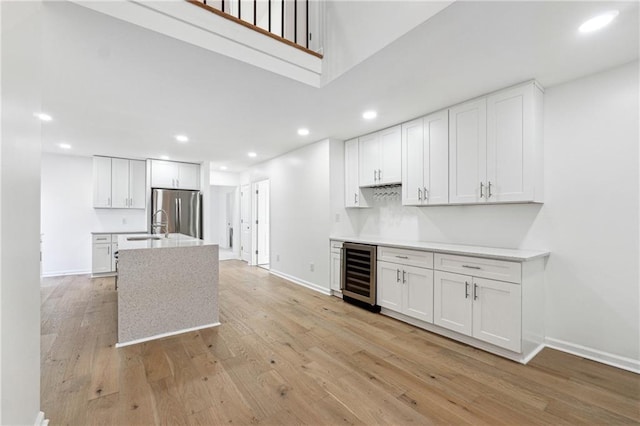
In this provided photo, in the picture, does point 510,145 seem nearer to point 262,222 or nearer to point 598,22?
point 598,22

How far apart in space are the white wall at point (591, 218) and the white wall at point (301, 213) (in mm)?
2488

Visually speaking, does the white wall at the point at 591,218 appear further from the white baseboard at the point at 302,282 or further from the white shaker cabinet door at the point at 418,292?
the white baseboard at the point at 302,282

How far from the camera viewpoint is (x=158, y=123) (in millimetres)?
3787

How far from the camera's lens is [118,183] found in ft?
19.5

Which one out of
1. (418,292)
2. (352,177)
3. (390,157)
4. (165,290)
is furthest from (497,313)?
(165,290)

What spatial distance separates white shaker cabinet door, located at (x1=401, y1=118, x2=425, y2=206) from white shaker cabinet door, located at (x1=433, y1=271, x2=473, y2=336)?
1.00m

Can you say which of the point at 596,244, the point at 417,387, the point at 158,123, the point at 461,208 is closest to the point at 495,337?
the point at 417,387

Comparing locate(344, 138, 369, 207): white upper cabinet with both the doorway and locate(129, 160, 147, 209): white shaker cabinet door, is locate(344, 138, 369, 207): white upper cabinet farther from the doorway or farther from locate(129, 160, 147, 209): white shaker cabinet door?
locate(129, 160, 147, 209): white shaker cabinet door

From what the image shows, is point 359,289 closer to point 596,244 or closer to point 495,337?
point 495,337

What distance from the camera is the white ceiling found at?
1821mm

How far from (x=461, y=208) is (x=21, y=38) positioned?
12.2ft

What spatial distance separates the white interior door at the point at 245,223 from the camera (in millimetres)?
6961

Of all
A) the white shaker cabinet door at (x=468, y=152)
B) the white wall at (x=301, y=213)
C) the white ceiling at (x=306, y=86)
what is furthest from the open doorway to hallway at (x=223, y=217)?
the white shaker cabinet door at (x=468, y=152)

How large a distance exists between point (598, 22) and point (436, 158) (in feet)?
5.36
